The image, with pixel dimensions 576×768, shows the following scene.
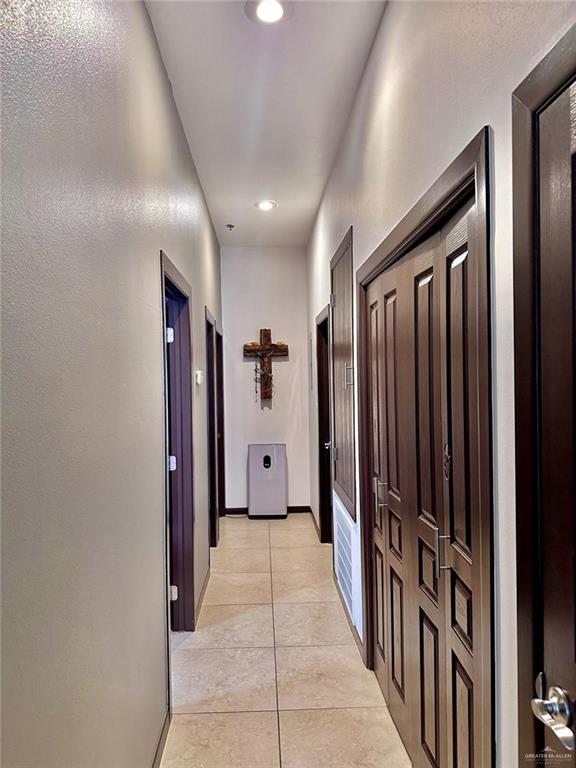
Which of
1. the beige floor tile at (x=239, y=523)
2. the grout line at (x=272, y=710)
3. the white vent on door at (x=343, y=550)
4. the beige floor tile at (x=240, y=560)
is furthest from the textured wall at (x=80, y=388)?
the beige floor tile at (x=239, y=523)

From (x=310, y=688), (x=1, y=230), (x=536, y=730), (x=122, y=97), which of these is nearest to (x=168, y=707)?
(x=310, y=688)

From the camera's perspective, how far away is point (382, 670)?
2.39 m

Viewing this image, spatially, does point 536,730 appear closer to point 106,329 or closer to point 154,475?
point 106,329

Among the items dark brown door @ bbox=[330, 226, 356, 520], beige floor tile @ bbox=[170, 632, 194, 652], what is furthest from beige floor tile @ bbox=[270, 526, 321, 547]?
beige floor tile @ bbox=[170, 632, 194, 652]

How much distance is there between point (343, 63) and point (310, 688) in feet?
9.81

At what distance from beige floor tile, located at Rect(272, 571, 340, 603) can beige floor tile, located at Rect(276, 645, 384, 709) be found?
2.16 feet

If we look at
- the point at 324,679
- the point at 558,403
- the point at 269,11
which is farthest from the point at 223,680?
the point at 269,11

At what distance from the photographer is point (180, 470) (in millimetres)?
3035

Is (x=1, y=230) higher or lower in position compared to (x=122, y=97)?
lower

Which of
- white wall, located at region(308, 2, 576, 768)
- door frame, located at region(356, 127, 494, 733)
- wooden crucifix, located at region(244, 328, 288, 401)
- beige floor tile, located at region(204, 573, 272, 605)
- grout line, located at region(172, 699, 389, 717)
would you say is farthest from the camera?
wooden crucifix, located at region(244, 328, 288, 401)

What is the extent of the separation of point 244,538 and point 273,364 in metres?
1.94

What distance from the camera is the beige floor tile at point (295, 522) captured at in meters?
5.30

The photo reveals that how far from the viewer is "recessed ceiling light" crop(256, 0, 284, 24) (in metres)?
1.92

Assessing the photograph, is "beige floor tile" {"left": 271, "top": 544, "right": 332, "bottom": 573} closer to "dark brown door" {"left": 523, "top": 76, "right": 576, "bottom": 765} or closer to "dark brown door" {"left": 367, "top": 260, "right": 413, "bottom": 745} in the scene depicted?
"dark brown door" {"left": 367, "top": 260, "right": 413, "bottom": 745}
